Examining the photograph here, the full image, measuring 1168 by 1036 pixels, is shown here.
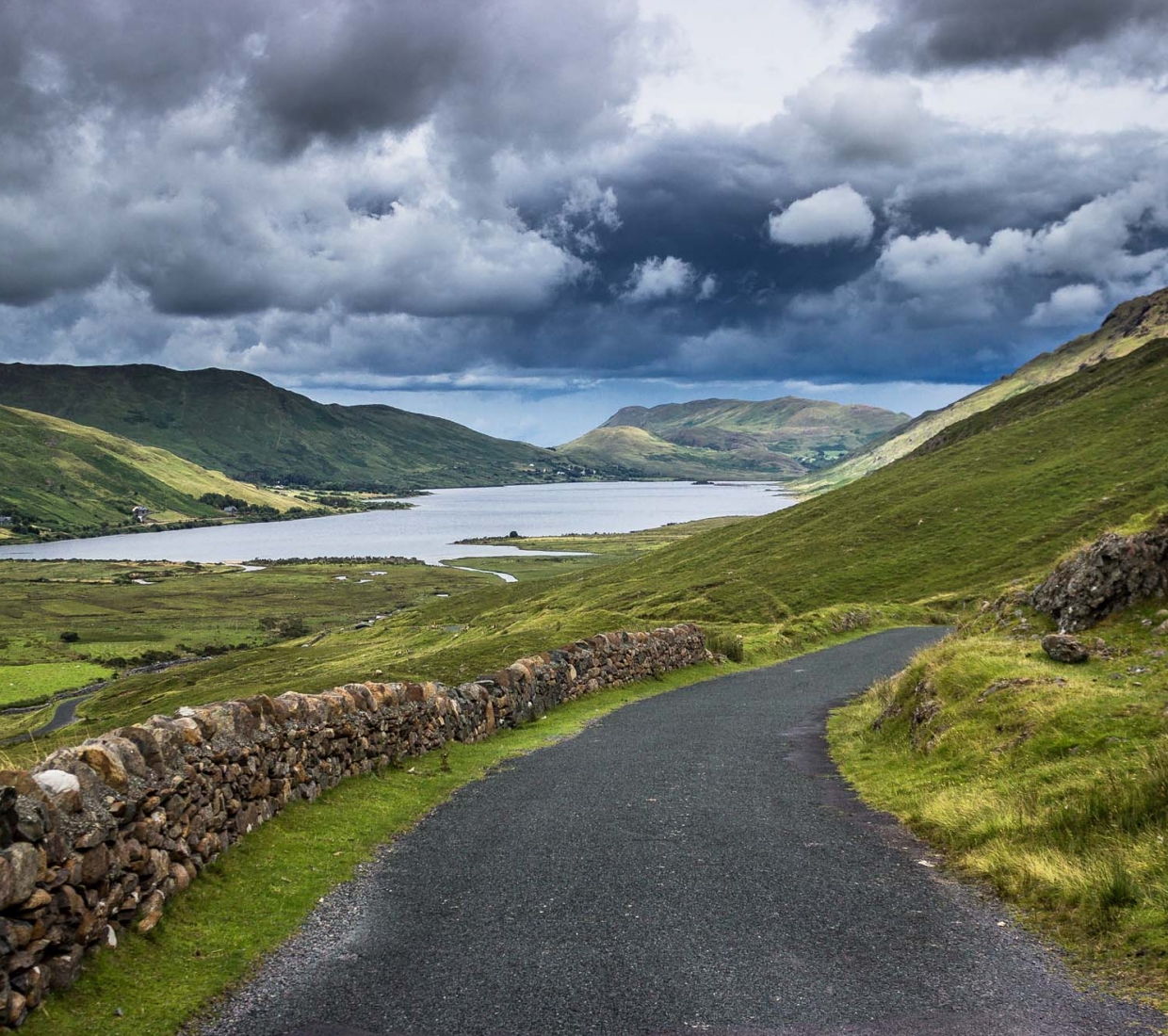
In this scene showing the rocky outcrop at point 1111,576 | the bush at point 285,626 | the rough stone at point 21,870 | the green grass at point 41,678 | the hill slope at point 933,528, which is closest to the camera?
the rough stone at point 21,870

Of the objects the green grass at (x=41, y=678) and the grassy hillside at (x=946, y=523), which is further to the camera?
the green grass at (x=41, y=678)

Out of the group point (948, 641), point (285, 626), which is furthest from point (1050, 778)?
point (285, 626)

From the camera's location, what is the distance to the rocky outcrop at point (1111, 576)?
22.6 m

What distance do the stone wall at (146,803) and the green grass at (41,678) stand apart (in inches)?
4606

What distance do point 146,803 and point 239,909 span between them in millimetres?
1918

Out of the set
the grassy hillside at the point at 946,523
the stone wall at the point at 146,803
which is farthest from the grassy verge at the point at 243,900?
the grassy hillside at the point at 946,523

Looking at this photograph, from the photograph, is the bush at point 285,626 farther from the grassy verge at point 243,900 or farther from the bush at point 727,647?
→ the grassy verge at point 243,900

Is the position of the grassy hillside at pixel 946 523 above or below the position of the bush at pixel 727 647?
above

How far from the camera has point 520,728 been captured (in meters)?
27.5

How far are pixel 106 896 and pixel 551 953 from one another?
5.03 meters

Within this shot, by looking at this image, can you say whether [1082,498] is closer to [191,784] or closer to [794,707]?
[794,707]

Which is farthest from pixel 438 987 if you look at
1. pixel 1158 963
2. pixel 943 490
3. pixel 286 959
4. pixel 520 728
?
pixel 943 490

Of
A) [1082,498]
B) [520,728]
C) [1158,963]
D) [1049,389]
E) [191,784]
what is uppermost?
[1049,389]

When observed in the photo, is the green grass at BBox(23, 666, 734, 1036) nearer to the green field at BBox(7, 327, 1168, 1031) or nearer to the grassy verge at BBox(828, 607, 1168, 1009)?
the green field at BBox(7, 327, 1168, 1031)
